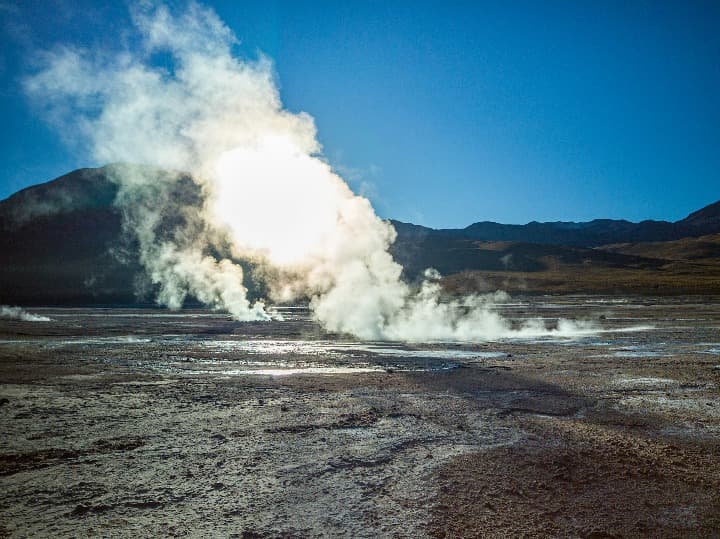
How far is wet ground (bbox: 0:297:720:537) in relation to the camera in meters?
6.77

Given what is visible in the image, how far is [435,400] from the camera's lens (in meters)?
14.2

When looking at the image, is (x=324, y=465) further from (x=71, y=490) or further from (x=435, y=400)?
(x=435, y=400)

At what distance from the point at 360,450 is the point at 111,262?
382 ft

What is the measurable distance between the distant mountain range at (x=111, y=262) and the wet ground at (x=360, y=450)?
83.2 meters

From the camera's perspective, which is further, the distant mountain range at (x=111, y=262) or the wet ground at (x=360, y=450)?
the distant mountain range at (x=111, y=262)

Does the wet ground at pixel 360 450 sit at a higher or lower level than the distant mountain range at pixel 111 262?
lower

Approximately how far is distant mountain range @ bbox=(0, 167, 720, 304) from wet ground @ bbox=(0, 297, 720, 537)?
273 feet

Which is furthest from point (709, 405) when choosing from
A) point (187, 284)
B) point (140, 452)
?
point (187, 284)

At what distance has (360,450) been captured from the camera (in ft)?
31.6

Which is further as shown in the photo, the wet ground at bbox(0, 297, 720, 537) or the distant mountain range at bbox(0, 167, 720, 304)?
the distant mountain range at bbox(0, 167, 720, 304)

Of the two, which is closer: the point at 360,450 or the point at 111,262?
the point at 360,450

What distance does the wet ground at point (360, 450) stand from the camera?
6766mm

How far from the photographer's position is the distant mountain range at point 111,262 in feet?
318

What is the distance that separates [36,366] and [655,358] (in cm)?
2610
